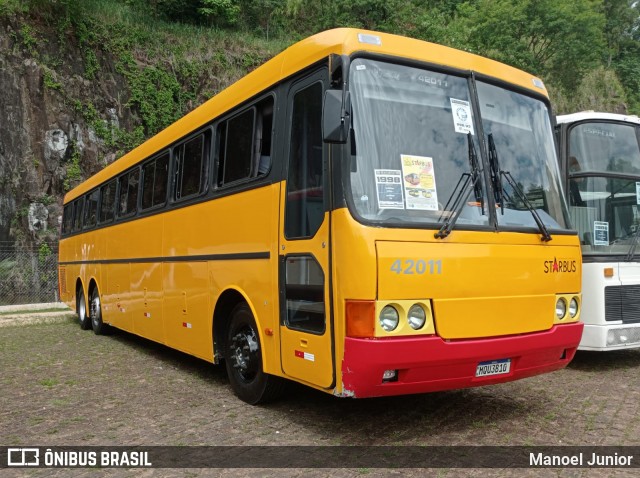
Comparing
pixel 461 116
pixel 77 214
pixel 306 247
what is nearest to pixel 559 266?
pixel 461 116

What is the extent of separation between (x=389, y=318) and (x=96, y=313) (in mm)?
9576

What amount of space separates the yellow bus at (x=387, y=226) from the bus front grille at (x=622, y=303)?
2456 millimetres

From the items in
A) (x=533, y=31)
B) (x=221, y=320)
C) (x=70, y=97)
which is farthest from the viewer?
(x=533, y=31)

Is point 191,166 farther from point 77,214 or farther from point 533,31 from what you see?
point 533,31

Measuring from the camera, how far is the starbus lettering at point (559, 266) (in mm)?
5082

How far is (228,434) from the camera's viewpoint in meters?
5.12

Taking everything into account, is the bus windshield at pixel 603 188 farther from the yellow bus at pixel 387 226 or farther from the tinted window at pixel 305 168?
the tinted window at pixel 305 168

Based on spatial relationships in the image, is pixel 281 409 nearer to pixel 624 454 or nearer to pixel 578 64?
pixel 624 454

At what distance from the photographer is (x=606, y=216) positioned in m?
7.91

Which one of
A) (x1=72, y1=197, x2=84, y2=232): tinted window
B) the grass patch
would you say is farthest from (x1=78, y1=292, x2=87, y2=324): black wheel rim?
the grass patch

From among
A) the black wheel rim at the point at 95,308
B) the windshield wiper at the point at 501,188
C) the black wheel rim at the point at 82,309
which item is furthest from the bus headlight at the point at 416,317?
the black wheel rim at the point at 82,309

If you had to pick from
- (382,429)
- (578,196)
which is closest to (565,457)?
(382,429)

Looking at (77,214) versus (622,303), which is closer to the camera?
(622,303)

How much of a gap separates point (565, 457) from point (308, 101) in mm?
3465
